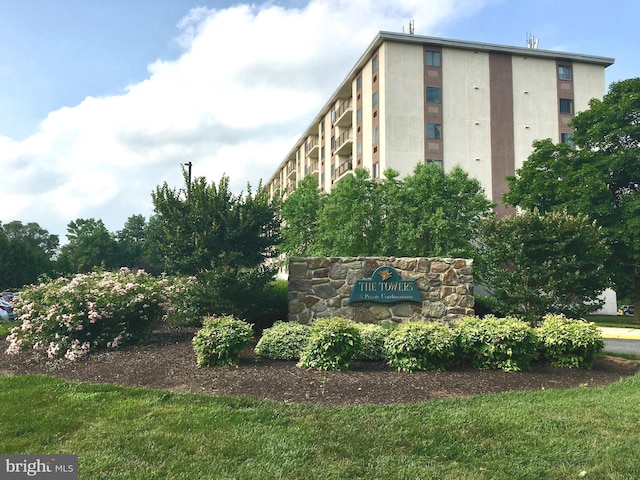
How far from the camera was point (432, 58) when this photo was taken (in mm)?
31281

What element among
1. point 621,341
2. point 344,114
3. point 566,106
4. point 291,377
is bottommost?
point 621,341

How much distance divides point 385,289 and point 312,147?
133 ft

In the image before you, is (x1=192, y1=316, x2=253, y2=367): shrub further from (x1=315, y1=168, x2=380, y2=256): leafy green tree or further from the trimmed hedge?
(x1=315, y1=168, x2=380, y2=256): leafy green tree

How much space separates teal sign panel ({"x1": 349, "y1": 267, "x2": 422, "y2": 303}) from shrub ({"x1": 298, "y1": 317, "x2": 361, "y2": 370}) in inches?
110

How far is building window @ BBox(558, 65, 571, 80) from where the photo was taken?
33406 millimetres

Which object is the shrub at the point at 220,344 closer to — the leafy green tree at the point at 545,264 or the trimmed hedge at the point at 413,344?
the trimmed hedge at the point at 413,344

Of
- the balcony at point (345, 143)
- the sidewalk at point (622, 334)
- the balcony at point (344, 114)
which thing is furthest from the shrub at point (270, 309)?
the balcony at point (344, 114)

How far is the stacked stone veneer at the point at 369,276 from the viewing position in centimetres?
1012

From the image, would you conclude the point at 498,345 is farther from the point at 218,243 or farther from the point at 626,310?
the point at 626,310

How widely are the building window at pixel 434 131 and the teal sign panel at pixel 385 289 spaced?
2249 centimetres

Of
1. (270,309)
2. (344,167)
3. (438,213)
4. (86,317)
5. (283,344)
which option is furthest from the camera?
(344,167)

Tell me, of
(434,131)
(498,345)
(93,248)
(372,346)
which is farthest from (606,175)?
(93,248)

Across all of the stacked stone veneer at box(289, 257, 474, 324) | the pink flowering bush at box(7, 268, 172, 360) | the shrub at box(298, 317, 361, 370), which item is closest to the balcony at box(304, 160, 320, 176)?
the stacked stone veneer at box(289, 257, 474, 324)

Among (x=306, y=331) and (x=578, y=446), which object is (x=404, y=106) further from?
(x=578, y=446)
